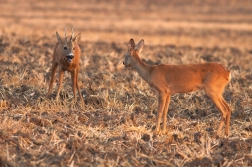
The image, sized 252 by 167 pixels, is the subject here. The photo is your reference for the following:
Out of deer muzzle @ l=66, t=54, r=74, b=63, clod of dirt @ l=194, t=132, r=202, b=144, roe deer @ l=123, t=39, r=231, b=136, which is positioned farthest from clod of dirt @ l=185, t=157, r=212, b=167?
deer muzzle @ l=66, t=54, r=74, b=63

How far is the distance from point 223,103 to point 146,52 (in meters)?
12.4

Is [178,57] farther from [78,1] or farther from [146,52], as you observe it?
[78,1]

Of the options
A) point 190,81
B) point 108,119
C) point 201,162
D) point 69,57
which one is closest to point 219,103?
point 190,81

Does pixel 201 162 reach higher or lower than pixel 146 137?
lower

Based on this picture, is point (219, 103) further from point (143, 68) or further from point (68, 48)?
point (68, 48)

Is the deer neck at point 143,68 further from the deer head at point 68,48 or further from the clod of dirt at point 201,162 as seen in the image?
the clod of dirt at point 201,162

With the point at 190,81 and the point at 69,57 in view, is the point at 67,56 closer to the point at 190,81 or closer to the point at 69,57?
the point at 69,57

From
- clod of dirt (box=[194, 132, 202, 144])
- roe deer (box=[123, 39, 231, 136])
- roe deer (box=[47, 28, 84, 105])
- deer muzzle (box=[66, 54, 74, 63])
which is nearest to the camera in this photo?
clod of dirt (box=[194, 132, 202, 144])

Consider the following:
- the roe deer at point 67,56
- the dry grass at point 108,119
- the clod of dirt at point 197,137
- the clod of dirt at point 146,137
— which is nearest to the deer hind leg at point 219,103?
the dry grass at point 108,119

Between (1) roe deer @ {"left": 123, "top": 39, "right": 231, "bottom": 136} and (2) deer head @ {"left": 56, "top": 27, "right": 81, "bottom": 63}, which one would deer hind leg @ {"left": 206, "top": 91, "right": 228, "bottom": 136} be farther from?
(2) deer head @ {"left": 56, "top": 27, "right": 81, "bottom": 63}

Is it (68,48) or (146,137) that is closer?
(146,137)

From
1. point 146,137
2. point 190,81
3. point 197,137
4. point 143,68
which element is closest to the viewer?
point 146,137

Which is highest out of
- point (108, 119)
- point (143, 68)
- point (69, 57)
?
point (69, 57)

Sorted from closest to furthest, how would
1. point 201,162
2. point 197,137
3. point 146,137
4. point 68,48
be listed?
point 201,162
point 146,137
point 197,137
point 68,48
